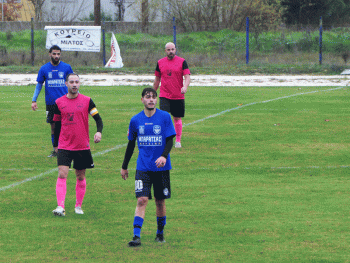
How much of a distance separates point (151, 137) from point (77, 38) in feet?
88.8

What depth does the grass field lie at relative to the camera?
5.89m

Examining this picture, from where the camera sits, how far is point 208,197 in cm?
797

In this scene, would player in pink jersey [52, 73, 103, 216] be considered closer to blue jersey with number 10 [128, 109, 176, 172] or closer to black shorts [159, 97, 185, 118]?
blue jersey with number 10 [128, 109, 176, 172]

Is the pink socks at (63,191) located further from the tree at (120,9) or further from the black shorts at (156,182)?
the tree at (120,9)

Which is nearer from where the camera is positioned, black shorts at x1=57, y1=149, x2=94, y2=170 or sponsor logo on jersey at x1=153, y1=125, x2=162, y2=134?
sponsor logo on jersey at x1=153, y1=125, x2=162, y2=134

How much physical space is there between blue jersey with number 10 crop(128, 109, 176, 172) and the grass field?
0.82 m

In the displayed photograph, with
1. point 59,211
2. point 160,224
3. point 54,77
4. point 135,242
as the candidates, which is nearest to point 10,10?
point 54,77

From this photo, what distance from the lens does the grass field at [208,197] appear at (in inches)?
232

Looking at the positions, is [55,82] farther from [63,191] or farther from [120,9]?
[120,9]

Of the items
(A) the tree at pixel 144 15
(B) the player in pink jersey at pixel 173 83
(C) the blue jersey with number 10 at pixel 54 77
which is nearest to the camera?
(C) the blue jersey with number 10 at pixel 54 77

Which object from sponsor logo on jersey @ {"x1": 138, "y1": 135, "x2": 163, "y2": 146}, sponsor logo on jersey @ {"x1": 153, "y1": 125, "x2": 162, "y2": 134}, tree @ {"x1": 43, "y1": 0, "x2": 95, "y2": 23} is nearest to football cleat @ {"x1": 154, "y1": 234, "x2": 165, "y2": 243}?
sponsor logo on jersey @ {"x1": 138, "y1": 135, "x2": 163, "y2": 146}

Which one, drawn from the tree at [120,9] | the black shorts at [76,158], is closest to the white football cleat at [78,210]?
the black shorts at [76,158]

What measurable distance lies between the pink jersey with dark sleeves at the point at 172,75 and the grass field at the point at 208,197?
111cm

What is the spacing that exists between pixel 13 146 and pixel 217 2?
106 feet
